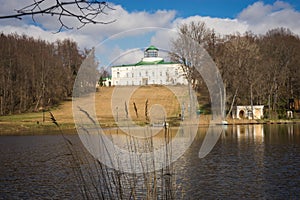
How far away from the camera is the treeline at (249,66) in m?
38.8

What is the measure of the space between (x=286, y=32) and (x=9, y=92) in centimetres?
3920

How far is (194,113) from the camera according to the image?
3462 centimetres

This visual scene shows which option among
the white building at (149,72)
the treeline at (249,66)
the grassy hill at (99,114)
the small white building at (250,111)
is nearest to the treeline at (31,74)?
the grassy hill at (99,114)

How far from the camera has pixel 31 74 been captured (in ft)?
159

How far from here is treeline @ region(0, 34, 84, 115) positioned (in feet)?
147

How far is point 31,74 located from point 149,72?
24.9 metres

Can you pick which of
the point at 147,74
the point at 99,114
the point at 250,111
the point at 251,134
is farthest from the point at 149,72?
the point at 99,114

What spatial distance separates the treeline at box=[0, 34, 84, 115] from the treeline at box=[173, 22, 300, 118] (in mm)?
19602

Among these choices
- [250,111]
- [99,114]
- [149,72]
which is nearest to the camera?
[149,72]

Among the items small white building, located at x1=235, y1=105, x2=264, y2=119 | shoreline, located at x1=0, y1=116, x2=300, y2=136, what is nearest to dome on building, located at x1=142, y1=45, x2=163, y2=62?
shoreline, located at x1=0, y1=116, x2=300, y2=136

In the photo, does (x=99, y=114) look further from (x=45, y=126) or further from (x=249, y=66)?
(x=249, y=66)

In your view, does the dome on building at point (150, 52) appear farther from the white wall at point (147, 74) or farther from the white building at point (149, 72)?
the white wall at point (147, 74)

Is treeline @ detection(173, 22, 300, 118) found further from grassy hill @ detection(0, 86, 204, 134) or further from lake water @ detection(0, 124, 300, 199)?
lake water @ detection(0, 124, 300, 199)

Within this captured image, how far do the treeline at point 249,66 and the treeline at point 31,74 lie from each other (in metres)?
19.6
